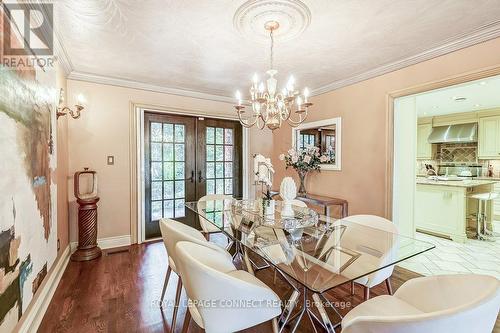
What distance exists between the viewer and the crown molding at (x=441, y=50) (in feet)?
6.63

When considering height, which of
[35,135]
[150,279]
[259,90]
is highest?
[259,90]

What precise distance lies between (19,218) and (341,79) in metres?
3.60

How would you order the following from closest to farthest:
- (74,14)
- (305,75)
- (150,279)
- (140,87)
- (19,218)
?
(19,218), (74,14), (150,279), (305,75), (140,87)

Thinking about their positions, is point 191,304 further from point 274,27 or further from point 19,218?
point 274,27

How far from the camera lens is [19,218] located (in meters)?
1.40

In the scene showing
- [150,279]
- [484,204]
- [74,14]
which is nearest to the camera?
[74,14]

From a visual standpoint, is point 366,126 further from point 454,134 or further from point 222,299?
point 454,134

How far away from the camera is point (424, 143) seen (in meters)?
6.36

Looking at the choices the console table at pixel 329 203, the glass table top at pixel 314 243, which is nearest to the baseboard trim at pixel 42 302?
the glass table top at pixel 314 243

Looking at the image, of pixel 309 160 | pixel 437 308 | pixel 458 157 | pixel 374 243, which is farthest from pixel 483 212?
pixel 437 308

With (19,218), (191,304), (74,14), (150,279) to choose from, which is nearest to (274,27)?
(74,14)

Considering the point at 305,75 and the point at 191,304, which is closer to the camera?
the point at 191,304

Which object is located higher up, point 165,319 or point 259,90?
point 259,90

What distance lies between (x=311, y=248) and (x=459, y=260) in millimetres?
2673
